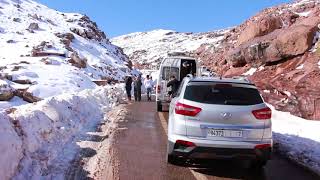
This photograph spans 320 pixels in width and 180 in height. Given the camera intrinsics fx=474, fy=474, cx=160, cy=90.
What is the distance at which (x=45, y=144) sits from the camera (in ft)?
30.4

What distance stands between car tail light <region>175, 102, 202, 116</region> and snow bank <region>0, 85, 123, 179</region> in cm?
223

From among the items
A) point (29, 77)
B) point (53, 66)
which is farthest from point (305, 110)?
point (53, 66)

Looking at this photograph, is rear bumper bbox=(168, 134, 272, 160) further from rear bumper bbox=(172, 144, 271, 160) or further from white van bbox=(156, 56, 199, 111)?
white van bbox=(156, 56, 199, 111)

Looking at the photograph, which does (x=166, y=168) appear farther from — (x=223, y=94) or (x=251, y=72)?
(x=251, y=72)

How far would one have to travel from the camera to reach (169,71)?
2148 centimetres

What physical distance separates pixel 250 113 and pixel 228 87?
25.7 inches

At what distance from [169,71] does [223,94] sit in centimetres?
1321

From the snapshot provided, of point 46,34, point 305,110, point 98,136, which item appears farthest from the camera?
point 46,34

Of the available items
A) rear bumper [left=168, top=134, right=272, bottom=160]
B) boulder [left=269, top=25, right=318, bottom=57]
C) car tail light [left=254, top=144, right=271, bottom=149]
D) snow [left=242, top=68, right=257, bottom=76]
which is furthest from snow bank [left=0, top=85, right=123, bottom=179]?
snow [left=242, top=68, right=257, bottom=76]

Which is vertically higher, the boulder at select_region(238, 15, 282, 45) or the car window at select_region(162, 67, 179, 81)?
the boulder at select_region(238, 15, 282, 45)

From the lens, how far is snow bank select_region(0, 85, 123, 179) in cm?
680

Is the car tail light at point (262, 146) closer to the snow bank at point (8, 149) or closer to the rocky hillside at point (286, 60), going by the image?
the snow bank at point (8, 149)

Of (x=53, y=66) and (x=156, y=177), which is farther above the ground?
(x=53, y=66)

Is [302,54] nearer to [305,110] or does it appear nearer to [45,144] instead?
[305,110]
